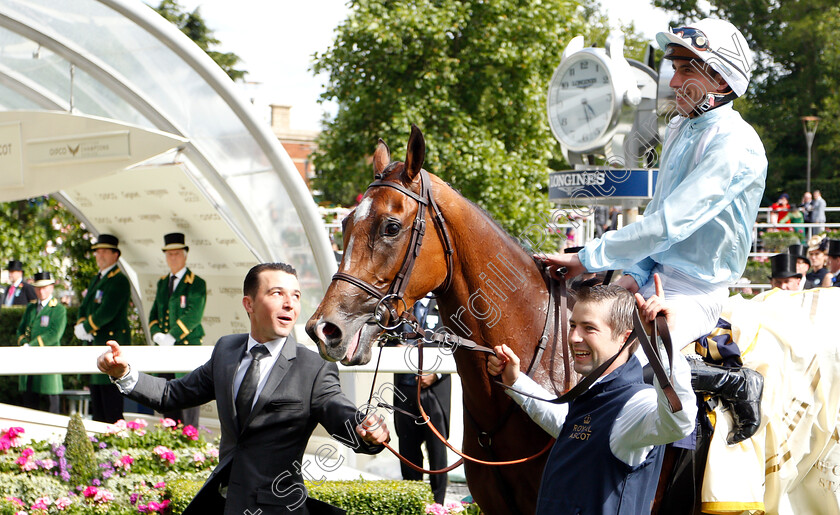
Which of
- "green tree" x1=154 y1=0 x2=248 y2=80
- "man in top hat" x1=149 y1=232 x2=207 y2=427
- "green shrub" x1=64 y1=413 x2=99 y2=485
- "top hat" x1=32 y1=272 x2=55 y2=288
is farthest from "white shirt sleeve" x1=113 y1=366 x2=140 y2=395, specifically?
"green tree" x1=154 y1=0 x2=248 y2=80

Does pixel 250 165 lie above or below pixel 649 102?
below

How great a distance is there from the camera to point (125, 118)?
29.9ft

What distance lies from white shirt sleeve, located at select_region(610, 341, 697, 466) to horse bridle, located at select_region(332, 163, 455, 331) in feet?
3.05

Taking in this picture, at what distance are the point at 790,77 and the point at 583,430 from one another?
137ft

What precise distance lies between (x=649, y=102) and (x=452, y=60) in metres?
14.0

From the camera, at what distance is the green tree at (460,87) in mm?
21031

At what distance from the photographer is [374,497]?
5.36 metres

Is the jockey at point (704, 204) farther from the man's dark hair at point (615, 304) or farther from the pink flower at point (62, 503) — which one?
the pink flower at point (62, 503)

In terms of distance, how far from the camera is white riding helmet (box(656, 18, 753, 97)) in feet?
10.5

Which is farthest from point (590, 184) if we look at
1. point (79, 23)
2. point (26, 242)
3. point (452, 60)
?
point (452, 60)

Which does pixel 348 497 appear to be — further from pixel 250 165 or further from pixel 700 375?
pixel 250 165

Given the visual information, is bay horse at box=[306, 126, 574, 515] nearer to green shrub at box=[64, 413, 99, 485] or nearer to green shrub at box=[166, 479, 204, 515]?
green shrub at box=[166, 479, 204, 515]

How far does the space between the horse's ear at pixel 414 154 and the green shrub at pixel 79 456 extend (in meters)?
3.55

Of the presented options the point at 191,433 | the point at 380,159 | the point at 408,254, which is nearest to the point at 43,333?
the point at 191,433
